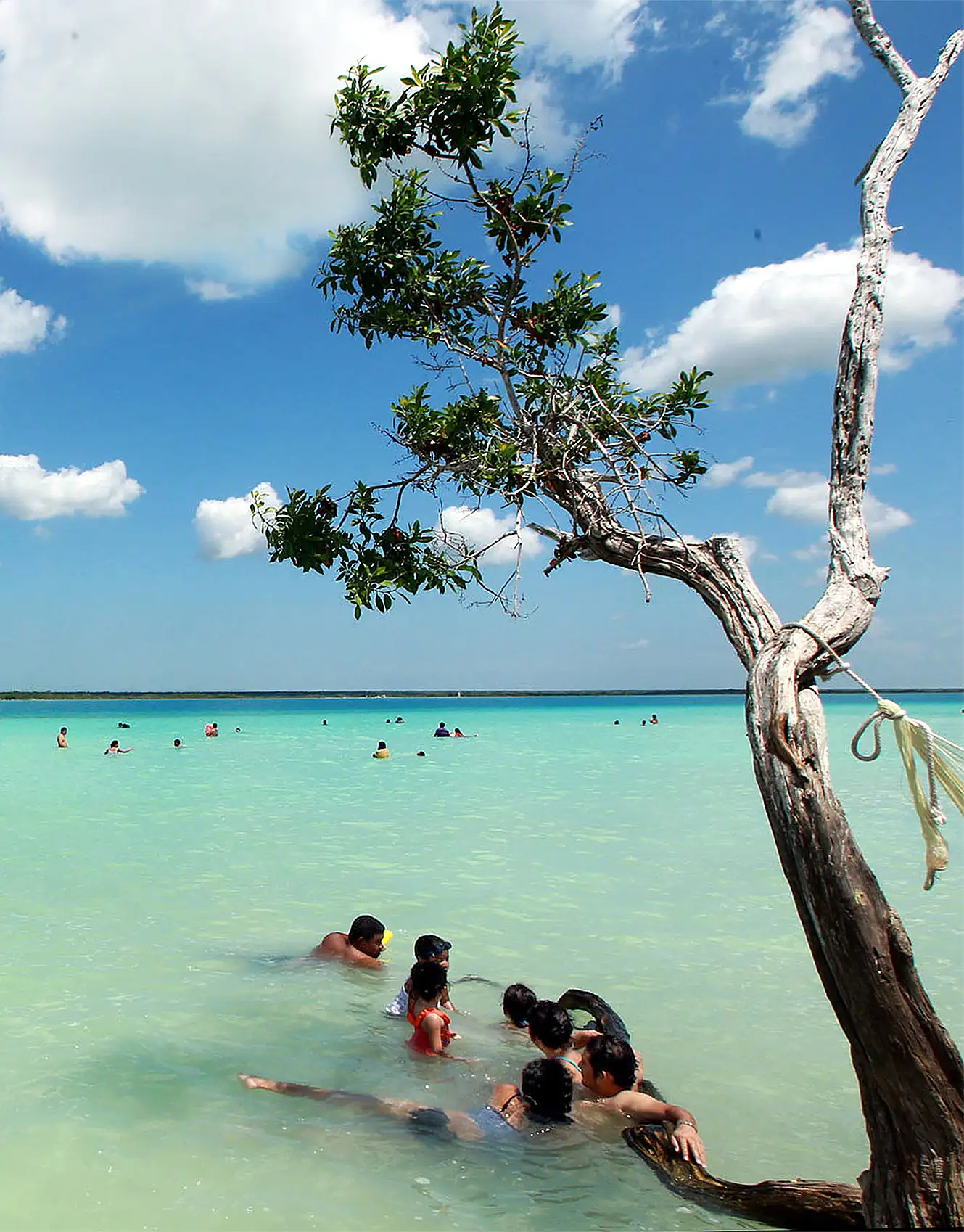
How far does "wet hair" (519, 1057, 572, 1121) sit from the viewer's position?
4.76 meters

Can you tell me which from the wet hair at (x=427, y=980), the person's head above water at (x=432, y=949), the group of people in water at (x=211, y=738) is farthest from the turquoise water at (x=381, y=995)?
the group of people in water at (x=211, y=738)

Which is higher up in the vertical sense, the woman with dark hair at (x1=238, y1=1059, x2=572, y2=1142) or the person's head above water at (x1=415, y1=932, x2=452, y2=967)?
the person's head above water at (x1=415, y1=932, x2=452, y2=967)

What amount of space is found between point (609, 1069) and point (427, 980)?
60.5 inches

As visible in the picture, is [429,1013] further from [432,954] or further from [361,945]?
[361,945]

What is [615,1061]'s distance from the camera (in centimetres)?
489

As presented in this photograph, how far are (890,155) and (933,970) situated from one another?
21.5ft

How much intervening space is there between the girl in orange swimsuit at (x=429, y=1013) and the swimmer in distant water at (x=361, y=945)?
1665 mm

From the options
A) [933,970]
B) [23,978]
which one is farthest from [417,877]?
[933,970]

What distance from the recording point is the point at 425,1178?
4398 mm

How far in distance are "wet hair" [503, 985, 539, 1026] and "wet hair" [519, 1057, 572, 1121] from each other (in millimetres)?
1316

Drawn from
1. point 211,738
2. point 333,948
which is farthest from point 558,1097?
point 211,738

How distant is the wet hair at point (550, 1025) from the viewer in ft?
16.1

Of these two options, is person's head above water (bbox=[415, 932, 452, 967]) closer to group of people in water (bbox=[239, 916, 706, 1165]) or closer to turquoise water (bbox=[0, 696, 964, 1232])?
turquoise water (bbox=[0, 696, 964, 1232])

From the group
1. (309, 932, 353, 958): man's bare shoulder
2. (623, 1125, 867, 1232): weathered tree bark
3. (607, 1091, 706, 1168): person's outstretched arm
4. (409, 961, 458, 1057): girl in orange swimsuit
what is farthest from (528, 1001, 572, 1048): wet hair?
(309, 932, 353, 958): man's bare shoulder
